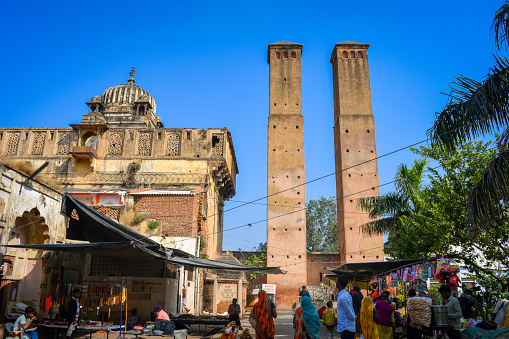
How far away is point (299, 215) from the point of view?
93.9 ft

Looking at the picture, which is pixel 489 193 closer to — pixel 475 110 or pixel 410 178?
pixel 475 110

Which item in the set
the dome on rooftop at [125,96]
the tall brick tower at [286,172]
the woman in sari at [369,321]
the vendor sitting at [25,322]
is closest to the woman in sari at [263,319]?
the woman in sari at [369,321]

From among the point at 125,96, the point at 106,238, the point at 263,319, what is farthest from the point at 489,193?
the point at 125,96

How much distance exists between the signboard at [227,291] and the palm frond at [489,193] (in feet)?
43.8

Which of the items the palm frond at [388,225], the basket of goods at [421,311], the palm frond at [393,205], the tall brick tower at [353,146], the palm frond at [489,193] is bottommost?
the basket of goods at [421,311]

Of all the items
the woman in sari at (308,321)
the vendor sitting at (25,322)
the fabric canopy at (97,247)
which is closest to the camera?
the woman in sari at (308,321)

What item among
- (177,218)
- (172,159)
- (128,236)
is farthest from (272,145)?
(128,236)

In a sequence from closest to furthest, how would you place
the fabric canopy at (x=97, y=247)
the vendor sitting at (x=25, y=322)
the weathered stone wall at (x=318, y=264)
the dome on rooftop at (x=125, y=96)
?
the vendor sitting at (x=25, y=322) → the fabric canopy at (x=97, y=247) → the weathered stone wall at (x=318, y=264) → the dome on rooftop at (x=125, y=96)

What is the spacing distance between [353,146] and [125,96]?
17254mm

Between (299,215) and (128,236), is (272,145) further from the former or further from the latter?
(128,236)

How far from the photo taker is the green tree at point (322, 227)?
4844 cm

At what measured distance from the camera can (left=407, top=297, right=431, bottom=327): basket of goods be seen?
19.9 ft

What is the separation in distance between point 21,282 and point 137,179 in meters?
12.2

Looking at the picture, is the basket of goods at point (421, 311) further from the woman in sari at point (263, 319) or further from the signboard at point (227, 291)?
the signboard at point (227, 291)
